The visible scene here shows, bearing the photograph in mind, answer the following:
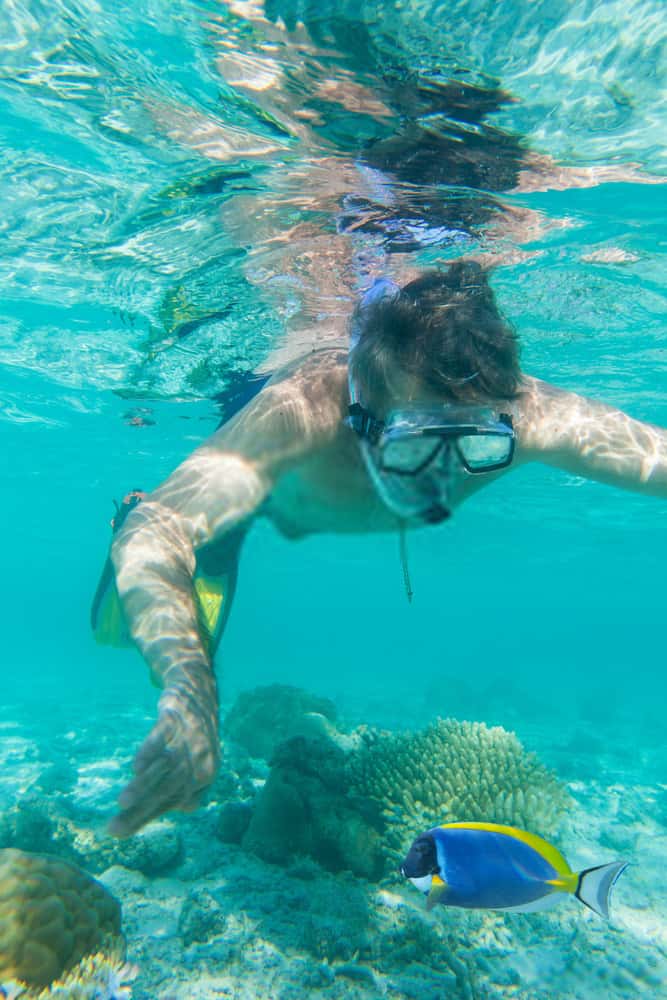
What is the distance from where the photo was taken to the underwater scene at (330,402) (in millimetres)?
3029

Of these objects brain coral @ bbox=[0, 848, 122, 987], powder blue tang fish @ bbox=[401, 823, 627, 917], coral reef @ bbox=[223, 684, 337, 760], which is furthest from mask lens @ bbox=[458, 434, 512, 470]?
coral reef @ bbox=[223, 684, 337, 760]

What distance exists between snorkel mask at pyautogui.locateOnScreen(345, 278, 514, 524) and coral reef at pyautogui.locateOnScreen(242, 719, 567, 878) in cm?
381

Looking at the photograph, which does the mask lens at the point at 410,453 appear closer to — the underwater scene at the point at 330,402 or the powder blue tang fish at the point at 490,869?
the underwater scene at the point at 330,402

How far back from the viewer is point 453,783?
568cm

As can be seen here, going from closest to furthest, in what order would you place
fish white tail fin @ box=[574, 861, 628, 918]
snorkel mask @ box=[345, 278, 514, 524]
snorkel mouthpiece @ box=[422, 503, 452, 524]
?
fish white tail fin @ box=[574, 861, 628, 918], snorkel mask @ box=[345, 278, 514, 524], snorkel mouthpiece @ box=[422, 503, 452, 524]

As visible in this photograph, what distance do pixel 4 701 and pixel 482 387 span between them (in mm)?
30776

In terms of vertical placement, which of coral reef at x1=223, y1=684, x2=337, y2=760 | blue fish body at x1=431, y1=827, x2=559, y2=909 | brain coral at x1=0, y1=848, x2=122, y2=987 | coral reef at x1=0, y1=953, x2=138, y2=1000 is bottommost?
coral reef at x1=223, y1=684, x2=337, y2=760

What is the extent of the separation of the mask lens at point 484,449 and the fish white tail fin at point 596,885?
1953 mm

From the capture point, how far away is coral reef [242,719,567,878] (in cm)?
548

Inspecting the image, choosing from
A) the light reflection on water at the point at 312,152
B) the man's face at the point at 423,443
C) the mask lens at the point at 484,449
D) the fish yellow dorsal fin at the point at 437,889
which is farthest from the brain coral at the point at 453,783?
the light reflection on water at the point at 312,152

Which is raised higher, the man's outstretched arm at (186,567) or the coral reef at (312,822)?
the man's outstretched arm at (186,567)

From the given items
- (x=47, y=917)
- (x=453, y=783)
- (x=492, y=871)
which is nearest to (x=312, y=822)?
(x=453, y=783)

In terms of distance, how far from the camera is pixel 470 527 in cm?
3466

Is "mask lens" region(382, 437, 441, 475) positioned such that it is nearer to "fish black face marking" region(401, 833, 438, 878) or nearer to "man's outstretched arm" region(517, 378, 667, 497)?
"man's outstretched arm" region(517, 378, 667, 497)
